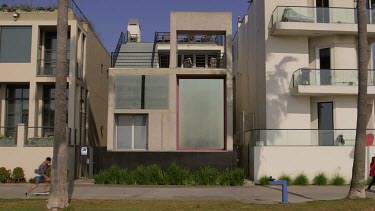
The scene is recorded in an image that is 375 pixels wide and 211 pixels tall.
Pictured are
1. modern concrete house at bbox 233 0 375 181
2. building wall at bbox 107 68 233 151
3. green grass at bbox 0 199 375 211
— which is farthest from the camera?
building wall at bbox 107 68 233 151

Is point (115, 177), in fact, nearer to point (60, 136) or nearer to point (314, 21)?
point (60, 136)

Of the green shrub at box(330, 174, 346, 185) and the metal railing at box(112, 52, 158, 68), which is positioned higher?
the metal railing at box(112, 52, 158, 68)

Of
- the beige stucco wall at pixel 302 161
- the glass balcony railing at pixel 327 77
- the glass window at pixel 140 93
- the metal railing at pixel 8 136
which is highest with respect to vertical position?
the glass balcony railing at pixel 327 77

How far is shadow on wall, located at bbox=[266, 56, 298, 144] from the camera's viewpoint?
26.0 meters

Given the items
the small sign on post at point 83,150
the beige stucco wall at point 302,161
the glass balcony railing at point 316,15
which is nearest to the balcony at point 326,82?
the glass balcony railing at point 316,15

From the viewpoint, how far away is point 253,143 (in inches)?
990

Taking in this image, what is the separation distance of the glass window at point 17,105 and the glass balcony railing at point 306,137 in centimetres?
1329

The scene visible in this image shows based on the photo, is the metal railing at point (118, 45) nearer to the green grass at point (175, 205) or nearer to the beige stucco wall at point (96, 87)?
the beige stucco wall at point (96, 87)

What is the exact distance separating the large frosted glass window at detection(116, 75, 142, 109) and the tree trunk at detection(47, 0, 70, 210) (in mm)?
10908

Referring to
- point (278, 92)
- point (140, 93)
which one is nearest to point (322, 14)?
point (278, 92)

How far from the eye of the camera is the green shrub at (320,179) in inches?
928

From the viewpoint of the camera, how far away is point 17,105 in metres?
27.4

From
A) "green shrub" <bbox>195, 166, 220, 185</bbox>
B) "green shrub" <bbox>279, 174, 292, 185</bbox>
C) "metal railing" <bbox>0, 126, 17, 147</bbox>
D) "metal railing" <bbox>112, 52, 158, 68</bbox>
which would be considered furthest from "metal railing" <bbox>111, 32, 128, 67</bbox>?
"green shrub" <bbox>279, 174, 292, 185</bbox>

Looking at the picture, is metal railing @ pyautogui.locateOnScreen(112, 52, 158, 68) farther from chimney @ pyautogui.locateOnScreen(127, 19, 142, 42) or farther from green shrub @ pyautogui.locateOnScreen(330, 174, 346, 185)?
green shrub @ pyautogui.locateOnScreen(330, 174, 346, 185)
